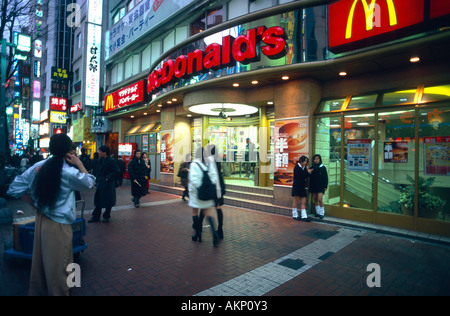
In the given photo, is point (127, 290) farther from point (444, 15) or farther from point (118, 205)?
point (444, 15)

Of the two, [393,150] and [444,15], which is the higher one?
[444,15]

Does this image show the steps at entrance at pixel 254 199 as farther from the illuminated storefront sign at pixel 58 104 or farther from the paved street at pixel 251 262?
the illuminated storefront sign at pixel 58 104

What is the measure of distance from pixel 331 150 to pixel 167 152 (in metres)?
8.40

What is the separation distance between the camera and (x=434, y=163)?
21.2 ft

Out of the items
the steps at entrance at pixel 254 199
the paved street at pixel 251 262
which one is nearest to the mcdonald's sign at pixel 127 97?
the steps at entrance at pixel 254 199

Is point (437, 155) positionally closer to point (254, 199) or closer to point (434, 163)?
point (434, 163)

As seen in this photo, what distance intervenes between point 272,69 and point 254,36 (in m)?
1.26

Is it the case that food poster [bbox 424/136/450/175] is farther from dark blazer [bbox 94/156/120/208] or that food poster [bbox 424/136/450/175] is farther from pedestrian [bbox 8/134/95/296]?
dark blazer [bbox 94/156/120/208]

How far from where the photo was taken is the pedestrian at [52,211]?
9.75 feet

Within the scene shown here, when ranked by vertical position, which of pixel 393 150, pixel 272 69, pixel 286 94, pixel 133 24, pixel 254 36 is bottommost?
pixel 393 150

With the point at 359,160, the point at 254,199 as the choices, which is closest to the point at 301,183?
the point at 359,160

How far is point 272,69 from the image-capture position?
793 cm
